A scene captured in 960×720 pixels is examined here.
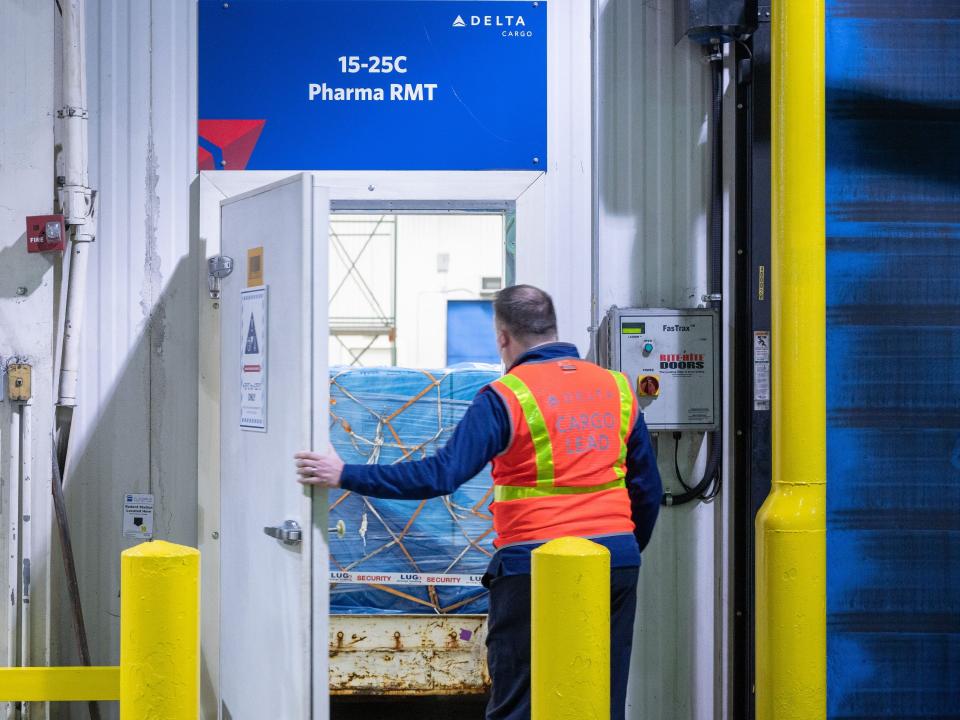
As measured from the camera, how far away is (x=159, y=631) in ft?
5.07

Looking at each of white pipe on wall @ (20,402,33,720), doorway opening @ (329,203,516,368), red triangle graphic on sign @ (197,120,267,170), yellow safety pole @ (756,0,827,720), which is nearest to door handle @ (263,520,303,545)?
white pipe on wall @ (20,402,33,720)

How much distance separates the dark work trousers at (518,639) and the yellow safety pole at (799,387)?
608 mm

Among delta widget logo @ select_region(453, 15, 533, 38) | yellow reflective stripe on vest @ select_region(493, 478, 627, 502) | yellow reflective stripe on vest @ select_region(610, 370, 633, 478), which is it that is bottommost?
yellow reflective stripe on vest @ select_region(493, 478, 627, 502)

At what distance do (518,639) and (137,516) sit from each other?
167 centimetres

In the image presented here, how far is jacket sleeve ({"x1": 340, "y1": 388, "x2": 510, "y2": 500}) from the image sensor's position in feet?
8.71

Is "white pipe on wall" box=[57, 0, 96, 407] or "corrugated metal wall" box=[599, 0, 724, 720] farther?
"corrugated metal wall" box=[599, 0, 724, 720]

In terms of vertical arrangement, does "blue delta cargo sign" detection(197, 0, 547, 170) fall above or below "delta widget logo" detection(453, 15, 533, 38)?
below

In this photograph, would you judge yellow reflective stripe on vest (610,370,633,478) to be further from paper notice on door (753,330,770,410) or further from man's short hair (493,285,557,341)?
paper notice on door (753,330,770,410)

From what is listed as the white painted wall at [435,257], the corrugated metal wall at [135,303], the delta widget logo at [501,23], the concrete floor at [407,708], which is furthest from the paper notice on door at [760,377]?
the white painted wall at [435,257]

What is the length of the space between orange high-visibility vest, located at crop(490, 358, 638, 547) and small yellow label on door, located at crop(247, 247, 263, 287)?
0.95m

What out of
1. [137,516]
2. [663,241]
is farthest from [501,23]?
[137,516]

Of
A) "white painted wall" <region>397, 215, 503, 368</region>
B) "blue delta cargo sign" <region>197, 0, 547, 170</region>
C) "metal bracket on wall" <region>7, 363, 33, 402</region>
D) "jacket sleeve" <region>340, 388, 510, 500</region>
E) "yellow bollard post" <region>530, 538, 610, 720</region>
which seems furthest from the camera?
"white painted wall" <region>397, 215, 503, 368</region>

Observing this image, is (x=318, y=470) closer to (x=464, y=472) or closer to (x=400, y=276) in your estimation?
(x=464, y=472)

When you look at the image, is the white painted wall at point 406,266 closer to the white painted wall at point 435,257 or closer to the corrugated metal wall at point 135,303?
the white painted wall at point 435,257
